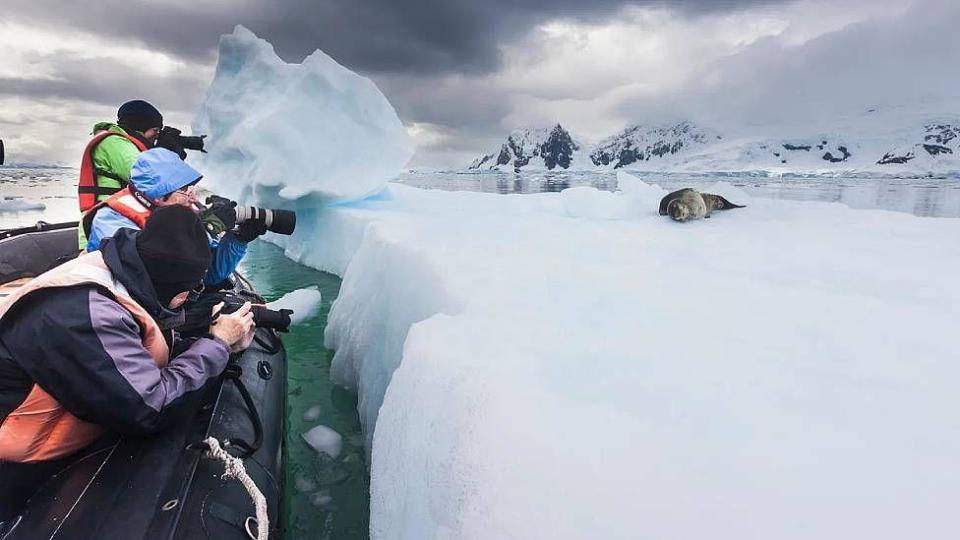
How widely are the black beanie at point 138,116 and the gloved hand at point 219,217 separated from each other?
4.79ft

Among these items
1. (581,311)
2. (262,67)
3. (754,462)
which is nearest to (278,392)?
(581,311)

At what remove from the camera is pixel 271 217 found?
3021mm

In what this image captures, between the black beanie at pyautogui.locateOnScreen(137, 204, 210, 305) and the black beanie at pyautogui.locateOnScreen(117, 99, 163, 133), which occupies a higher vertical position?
the black beanie at pyautogui.locateOnScreen(117, 99, 163, 133)

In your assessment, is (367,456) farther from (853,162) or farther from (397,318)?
(853,162)

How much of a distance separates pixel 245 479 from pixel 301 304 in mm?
4172

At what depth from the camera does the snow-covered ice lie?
3237 millimetres

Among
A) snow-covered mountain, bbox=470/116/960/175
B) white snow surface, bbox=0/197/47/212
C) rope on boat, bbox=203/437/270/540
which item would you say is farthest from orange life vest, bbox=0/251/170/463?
snow-covered mountain, bbox=470/116/960/175

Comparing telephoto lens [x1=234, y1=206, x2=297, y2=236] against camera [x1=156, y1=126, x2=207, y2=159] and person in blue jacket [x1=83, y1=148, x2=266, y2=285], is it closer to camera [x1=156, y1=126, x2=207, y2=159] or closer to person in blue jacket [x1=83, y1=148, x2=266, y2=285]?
person in blue jacket [x1=83, y1=148, x2=266, y2=285]

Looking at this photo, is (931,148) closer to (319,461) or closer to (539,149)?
(539,149)

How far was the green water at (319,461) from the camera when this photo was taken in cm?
261

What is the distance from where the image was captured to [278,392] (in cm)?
301

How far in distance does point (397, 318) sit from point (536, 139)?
18146cm

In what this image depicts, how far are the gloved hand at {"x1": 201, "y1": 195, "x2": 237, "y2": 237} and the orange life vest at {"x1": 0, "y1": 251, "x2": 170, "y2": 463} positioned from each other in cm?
114

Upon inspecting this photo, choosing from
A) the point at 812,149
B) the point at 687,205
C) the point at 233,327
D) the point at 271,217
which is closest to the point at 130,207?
the point at 271,217
